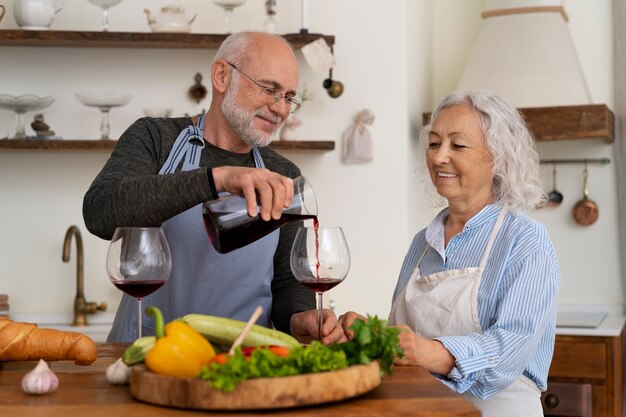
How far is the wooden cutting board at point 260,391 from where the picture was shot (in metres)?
1.26

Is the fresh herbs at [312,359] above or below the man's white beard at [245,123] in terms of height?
below

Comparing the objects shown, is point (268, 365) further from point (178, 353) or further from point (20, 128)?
point (20, 128)

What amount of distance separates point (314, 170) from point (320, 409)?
2.41m

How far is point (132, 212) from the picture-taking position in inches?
74.5

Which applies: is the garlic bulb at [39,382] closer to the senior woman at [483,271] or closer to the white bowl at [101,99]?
the senior woman at [483,271]

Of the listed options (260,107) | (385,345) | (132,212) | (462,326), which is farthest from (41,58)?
(385,345)

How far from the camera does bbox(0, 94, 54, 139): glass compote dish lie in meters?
3.46

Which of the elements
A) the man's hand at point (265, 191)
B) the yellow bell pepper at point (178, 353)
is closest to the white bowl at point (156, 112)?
the man's hand at point (265, 191)

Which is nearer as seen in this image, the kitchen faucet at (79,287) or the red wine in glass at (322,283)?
the red wine in glass at (322,283)

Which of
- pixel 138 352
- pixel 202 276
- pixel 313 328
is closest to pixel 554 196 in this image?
pixel 202 276

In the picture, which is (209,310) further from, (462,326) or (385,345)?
(385,345)

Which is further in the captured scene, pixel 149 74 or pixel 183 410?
pixel 149 74

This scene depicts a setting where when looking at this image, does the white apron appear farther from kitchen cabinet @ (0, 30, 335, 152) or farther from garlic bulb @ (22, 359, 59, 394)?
kitchen cabinet @ (0, 30, 335, 152)

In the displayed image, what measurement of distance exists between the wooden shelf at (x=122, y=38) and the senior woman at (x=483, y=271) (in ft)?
4.58
